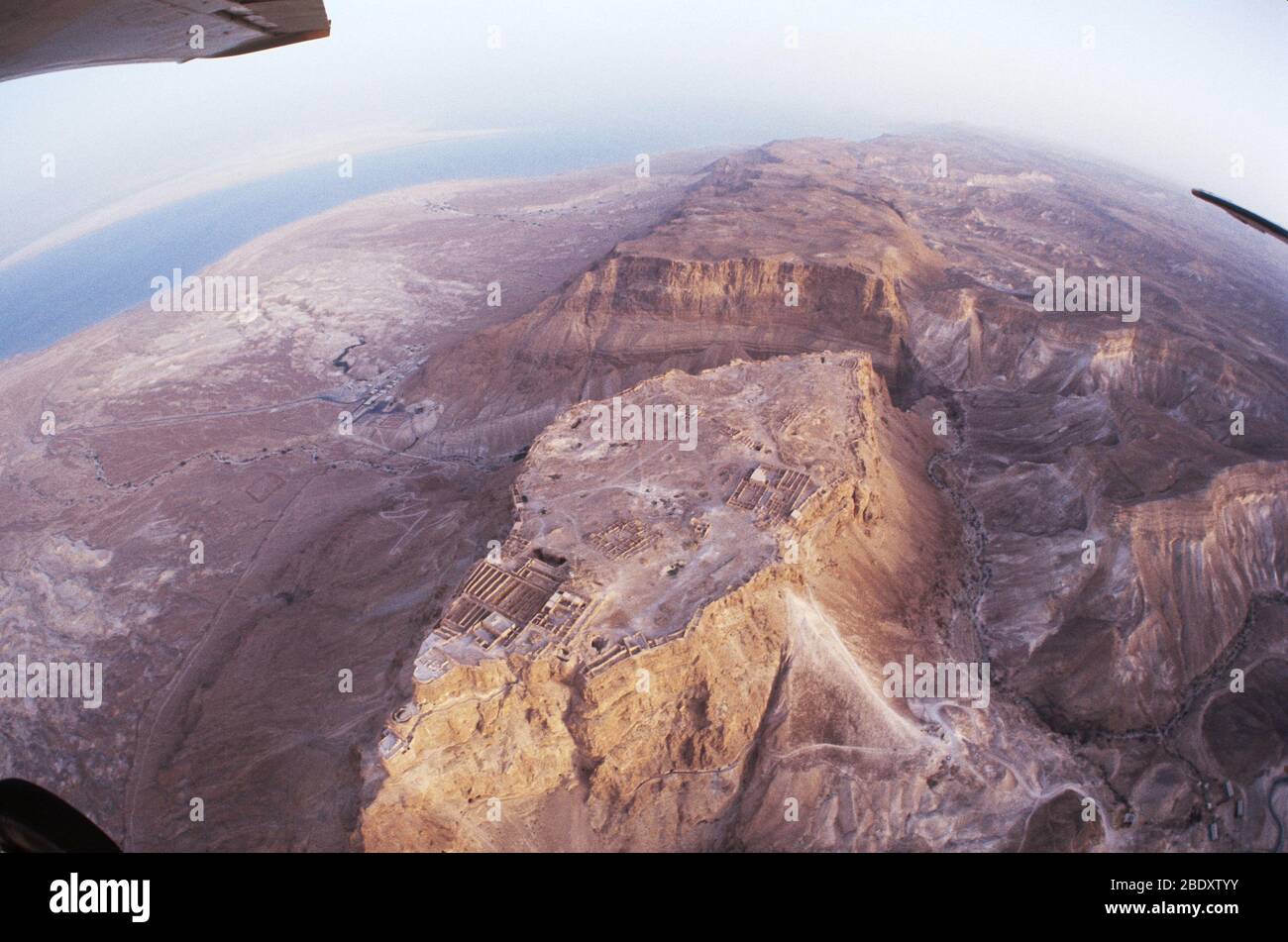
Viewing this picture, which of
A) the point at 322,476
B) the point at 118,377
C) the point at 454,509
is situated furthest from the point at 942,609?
the point at 118,377

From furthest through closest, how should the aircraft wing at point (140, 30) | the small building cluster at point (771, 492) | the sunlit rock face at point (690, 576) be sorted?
the small building cluster at point (771, 492) → the sunlit rock face at point (690, 576) → the aircraft wing at point (140, 30)

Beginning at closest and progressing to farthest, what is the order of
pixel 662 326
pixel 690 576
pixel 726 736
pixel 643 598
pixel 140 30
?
pixel 140 30
pixel 726 736
pixel 643 598
pixel 690 576
pixel 662 326

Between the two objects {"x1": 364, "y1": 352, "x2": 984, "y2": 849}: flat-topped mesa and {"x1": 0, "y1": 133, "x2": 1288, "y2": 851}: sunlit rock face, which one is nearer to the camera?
{"x1": 364, "y1": 352, "x2": 984, "y2": 849}: flat-topped mesa

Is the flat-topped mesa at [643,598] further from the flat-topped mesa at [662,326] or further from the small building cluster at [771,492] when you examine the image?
the flat-topped mesa at [662,326]

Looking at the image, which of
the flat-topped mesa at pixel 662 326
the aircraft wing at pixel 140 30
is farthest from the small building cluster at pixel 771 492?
the flat-topped mesa at pixel 662 326

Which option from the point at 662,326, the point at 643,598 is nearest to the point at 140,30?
the point at 643,598

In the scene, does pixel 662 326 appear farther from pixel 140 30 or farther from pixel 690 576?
pixel 140 30

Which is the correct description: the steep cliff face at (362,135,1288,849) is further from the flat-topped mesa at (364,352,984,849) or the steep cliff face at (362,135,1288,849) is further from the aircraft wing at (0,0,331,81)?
the aircraft wing at (0,0,331,81)

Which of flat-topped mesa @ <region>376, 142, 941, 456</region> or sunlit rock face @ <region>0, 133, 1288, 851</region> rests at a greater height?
flat-topped mesa @ <region>376, 142, 941, 456</region>

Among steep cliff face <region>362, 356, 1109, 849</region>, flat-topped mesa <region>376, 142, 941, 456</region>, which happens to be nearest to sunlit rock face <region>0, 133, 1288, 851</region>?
steep cliff face <region>362, 356, 1109, 849</region>

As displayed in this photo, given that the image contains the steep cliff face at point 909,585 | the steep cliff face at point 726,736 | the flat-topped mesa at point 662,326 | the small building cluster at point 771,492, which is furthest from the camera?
the flat-topped mesa at point 662,326

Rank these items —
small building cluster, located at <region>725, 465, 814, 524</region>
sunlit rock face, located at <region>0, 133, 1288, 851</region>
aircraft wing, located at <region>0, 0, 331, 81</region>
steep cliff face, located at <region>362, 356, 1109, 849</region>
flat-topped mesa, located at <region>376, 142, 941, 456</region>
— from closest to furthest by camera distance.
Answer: aircraft wing, located at <region>0, 0, 331, 81</region>
steep cliff face, located at <region>362, 356, 1109, 849</region>
sunlit rock face, located at <region>0, 133, 1288, 851</region>
small building cluster, located at <region>725, 465, 814, 524</region>
flat-topped mesa, located at <region>376, 142, 941, 456</region>
